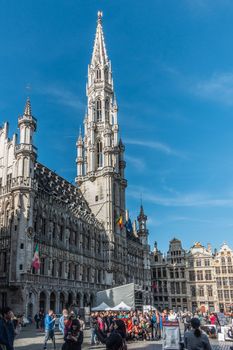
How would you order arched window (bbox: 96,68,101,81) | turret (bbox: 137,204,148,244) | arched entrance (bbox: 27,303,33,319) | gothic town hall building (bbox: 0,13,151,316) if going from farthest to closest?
1. turret (bbox: 137,204,148,244)
2. arched window (bbox: 96,68,101,81)
3. gothic town hall building (bbox: 0,13,151,316)
4. arched entrance (bbox: 27,303,33,319)

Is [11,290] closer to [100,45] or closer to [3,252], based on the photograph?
[3,252]

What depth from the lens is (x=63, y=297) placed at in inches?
1880

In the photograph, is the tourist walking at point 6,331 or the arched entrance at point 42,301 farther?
the arched entrance at point 42,301

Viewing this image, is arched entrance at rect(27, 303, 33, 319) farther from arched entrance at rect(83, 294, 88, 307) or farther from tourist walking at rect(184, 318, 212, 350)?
tourist walking at rect(184, 318, 212, 350)

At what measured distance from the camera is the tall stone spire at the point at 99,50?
80300 mm

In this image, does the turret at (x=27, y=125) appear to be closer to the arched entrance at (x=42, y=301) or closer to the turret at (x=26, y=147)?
the turret at (x=26, y=147)

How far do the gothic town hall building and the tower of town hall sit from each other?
187 millimetres

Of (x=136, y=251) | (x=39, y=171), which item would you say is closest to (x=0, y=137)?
(x=39, y=171)

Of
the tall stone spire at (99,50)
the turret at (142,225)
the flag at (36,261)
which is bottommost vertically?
the flag at (36,261)

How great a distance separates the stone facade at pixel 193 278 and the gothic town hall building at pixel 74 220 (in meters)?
6.45

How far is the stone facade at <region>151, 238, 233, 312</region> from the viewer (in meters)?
78.1

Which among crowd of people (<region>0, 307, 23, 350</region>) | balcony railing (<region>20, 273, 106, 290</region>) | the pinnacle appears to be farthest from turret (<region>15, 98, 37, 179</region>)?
crowd of people (<region>0, 307, 23, 350</region>)

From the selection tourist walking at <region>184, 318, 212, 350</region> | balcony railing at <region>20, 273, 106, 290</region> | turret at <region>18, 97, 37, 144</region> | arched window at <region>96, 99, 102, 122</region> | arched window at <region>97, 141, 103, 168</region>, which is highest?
arched window at <region>96, 99, 102, 122</region>

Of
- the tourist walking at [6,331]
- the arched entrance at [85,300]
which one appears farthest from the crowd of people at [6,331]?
the arched entrance at [85,300]
